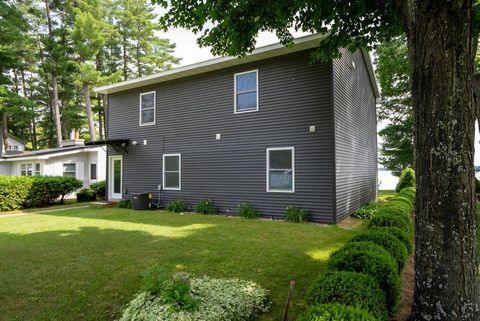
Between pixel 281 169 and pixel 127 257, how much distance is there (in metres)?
5.43

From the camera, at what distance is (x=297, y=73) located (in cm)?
913

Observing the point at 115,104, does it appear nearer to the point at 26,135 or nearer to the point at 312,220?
the point at 312,220

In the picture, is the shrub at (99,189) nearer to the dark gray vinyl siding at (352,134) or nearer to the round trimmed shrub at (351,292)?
the dark gray vinyl siding at (352,134)

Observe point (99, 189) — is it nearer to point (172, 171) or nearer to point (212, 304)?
point (172, 171)

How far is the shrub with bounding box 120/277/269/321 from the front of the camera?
2.75 m

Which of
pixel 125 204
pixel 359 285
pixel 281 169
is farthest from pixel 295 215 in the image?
pixel 125 204

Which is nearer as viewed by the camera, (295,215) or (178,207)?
(295,215)

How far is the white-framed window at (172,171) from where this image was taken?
1165cm

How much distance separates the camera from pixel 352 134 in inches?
424

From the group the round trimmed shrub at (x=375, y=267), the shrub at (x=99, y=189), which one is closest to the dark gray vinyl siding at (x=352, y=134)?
the round trimmed shrub at (x=375, y=267)

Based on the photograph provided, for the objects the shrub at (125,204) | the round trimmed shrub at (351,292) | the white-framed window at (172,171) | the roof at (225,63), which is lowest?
the shrub at (125,204)

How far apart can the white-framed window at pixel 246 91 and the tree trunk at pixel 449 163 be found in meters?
7.43

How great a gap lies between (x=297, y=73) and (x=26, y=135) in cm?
3839

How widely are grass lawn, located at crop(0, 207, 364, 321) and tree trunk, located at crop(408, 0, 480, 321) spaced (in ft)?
5.05
